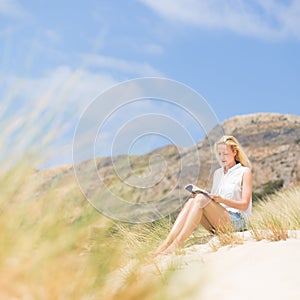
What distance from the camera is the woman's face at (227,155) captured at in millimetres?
5855

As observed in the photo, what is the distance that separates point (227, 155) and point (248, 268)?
1759 millimetres

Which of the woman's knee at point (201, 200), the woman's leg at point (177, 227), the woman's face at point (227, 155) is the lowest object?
the woman's leg at point (177, 227)

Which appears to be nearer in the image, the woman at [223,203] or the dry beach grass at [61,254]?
the dry beach grass at [61,254]

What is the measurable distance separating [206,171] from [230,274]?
39.7 feet

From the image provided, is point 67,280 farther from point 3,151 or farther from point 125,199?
point 3,151

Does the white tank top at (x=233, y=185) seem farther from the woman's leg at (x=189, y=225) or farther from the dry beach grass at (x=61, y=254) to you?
the dry beach grass at (x=61, y=254)

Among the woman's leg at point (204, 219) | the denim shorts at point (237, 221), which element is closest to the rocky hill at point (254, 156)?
the denim shorts at point (237, 221)

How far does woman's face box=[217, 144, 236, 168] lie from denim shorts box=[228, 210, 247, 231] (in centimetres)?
50

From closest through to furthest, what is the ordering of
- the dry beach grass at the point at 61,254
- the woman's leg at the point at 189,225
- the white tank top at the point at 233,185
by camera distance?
the dry beach grass at the point at 61,254, the woman's leg at the point at 189,225, the white tank top at the point at 233,185

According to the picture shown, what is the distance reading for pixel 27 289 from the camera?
2033 millimetres

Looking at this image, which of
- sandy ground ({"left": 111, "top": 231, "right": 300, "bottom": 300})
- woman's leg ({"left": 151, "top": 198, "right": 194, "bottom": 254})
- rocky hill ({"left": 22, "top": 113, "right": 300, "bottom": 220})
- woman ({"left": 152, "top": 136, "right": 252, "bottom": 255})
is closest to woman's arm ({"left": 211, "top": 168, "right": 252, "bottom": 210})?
woman ({"left": 152, "top": 136, "right": 252, "bottom": 255})

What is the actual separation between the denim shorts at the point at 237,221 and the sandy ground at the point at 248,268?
421 millimetres

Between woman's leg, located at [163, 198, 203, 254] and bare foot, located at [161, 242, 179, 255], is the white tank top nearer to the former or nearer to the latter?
woman's leg, located at [163, 198, 203, 254]

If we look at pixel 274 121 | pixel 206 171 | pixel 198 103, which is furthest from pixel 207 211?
pixel 274 121
